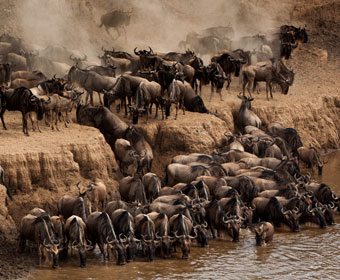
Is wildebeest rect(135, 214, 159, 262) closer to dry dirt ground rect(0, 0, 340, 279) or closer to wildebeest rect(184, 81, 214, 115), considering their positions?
dry dirt ground rect(0, 0, 340, 279)

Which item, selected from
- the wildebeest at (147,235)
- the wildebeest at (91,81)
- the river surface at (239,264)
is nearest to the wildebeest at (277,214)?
the river surface at (239,264)

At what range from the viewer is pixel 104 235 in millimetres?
17906

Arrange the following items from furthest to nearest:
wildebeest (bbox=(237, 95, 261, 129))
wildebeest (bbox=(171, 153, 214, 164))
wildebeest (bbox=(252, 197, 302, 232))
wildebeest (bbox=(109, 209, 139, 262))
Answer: wildebeest (bbox=(237, 95, 261, 129))
wildebeest (bbox=(171, 153, 214, 164))
wildebeest (bbox=(252, 197, 302, 232))
wildebeest (bbox=(109, 209, 139, 262))

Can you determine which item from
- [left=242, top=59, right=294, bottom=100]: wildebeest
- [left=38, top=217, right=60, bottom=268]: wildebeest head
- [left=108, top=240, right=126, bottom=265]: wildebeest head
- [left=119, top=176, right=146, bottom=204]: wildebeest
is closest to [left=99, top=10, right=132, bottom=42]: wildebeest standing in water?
[left=242, top=59, right=294, bottom=100]: wildebeest

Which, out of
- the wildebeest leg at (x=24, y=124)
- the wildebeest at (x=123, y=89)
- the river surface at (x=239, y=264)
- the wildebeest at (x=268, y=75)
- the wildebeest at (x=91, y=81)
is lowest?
the river surface at (x=239, y=264)

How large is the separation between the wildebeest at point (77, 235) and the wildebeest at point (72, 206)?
2.71 feet

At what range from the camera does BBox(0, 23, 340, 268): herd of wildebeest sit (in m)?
18.3

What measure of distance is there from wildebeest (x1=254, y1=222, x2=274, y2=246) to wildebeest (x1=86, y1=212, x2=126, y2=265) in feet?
12.5

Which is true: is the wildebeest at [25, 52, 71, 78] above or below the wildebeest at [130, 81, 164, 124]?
above

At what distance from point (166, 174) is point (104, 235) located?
230 inches

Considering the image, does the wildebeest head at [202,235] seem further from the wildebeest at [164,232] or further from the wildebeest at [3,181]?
the wildebeest at [3,181]

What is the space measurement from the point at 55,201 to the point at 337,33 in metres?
26.8

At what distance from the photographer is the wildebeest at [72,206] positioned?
1911 cm

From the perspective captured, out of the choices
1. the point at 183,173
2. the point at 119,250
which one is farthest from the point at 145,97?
the point at 119,250
